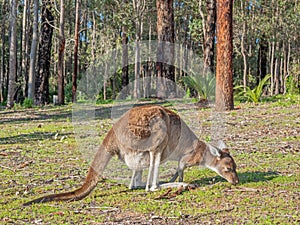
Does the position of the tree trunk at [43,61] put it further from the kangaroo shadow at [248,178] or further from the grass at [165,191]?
the kangaroo shadow at [248,178]

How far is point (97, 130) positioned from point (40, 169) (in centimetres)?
380

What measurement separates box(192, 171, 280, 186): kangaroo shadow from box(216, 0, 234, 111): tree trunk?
18.8 feet

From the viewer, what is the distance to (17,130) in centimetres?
1105

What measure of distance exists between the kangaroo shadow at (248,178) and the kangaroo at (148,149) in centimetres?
27

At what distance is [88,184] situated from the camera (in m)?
5.00

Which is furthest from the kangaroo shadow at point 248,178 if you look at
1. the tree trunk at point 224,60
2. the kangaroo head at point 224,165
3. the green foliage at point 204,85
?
the green foliage at point 204,85

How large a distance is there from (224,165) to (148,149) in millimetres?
1014

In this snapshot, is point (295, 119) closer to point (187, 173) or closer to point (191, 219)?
point (187, 173)

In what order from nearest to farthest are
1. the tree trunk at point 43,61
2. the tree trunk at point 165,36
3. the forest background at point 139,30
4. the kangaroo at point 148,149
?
the kangaroo at point 148,149 < the tree trunk at point 165,36 < the tree trunk at point 43,61 < the forest background at point 139,30

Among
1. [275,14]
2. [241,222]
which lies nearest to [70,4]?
[275,14]

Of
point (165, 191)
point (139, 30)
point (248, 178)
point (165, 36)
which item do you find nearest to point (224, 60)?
point (165, 36)

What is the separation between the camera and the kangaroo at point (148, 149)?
514 cm

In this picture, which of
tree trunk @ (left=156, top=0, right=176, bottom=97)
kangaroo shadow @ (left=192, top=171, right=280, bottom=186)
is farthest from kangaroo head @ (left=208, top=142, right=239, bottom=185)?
tree trunk @ (left=156, top=0, right=176, bottom=97)

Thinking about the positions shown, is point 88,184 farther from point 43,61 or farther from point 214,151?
point 43,61
